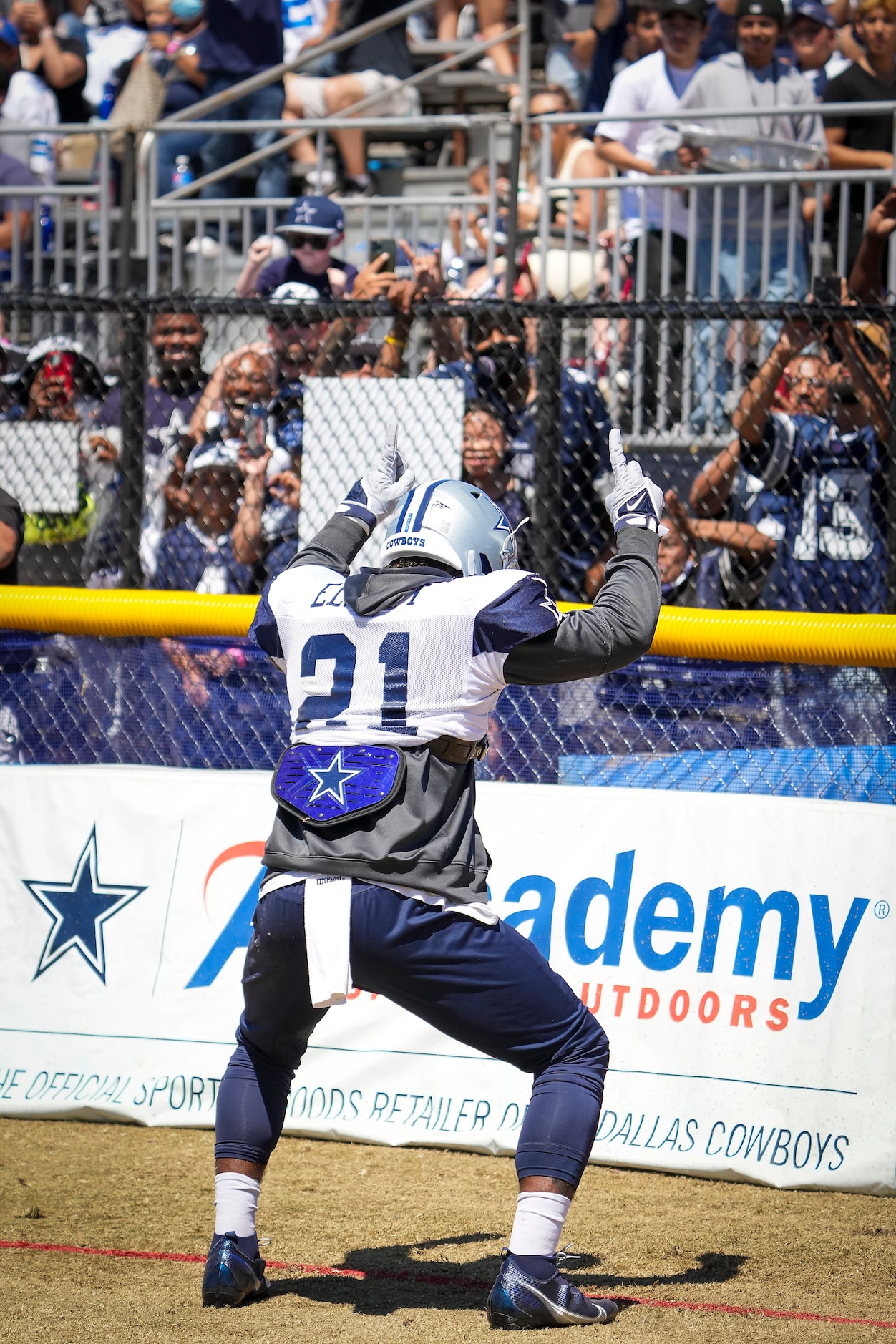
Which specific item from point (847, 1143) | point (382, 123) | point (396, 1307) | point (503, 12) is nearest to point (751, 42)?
point (382, 123)

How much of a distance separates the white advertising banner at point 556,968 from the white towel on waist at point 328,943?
1.62m

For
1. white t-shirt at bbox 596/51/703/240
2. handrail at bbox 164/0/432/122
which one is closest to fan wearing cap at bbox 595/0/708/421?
white t-shirt at bbox 596/51/703/240

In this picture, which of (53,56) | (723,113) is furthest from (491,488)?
(53,56)

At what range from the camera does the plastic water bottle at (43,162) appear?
31.8 feet

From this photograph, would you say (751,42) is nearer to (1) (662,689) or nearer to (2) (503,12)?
(2) (503,12)

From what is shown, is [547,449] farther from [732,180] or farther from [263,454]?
[732,180]

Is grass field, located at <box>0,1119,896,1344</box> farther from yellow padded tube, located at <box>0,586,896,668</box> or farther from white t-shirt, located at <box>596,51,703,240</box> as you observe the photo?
white t-shirt, located at <box>596,51,703,240</box>

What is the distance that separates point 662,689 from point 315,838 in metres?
1.76

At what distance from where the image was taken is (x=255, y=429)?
21.0 feet

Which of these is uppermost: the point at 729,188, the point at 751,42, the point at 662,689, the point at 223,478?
the point at 751,42

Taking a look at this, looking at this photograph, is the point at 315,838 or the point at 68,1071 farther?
the point at 68,1071

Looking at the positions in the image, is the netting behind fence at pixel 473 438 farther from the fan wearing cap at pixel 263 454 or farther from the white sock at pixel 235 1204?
the white sock at pixel 235 1204

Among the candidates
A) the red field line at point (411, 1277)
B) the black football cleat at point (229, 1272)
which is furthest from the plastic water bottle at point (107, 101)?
the black football cleat at point (229, 1272)

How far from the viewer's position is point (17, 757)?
5371 millimetres
